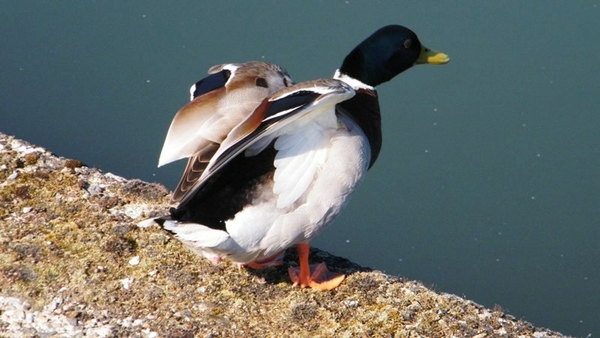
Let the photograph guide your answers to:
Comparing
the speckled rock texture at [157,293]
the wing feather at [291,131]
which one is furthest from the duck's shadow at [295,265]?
the wing feather at [291,131]

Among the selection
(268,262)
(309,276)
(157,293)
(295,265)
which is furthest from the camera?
(295,265)

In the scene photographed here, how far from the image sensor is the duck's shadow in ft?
17.4

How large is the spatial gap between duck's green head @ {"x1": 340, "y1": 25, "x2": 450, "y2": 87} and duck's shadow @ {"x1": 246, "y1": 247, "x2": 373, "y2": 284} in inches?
49.3

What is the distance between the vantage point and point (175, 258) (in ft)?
17.4

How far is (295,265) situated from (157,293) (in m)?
0.95

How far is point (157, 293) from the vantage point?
197 inches

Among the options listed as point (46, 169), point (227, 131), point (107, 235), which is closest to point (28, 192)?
point (46, 169)

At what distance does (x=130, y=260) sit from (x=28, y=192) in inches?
41.0

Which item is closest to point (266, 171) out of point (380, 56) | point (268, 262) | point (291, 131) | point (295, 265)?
point (291, 131)

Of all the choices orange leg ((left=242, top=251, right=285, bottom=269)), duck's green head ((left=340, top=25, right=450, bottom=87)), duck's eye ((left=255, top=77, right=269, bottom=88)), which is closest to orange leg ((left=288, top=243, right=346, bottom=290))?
orange leg ((left=242, top=251, right=285, bottom=269))

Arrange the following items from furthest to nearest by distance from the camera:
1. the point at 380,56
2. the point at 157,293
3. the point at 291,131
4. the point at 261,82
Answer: the point at 380,56
the point at 261,82
the point at 157,293
the point at 291,131

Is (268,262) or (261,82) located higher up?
(261,82)

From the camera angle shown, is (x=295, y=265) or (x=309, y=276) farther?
(x=295, y=265)

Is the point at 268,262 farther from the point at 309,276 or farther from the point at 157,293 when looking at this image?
the point at 157,293
